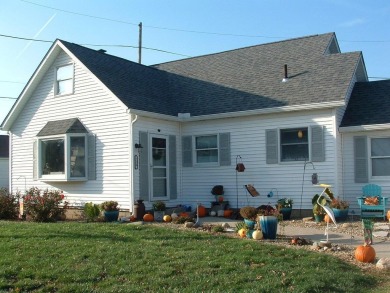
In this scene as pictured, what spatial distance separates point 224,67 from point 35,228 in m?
10.5

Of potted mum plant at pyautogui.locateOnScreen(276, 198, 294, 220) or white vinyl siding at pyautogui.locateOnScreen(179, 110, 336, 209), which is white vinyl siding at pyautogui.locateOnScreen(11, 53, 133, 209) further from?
potted mum plant at pyautogui.locateOnScreen(276, 198, 294, 220)

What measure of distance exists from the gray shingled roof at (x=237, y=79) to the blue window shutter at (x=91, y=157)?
1766mm

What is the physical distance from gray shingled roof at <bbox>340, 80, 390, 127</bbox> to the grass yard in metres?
6.80

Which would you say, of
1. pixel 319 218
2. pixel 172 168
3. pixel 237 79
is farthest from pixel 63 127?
pixel 319 218

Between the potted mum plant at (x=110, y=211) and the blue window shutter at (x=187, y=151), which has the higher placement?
the blue window shutter at (x=187, y=151)

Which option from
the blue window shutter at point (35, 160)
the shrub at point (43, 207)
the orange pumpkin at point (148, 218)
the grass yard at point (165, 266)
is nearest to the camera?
the grass yard at point (165, 266)

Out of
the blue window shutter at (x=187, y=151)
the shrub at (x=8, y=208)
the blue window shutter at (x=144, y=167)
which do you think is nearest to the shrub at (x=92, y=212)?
the blue window shutter at (x=144, y=167)

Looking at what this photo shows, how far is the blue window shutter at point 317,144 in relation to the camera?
46.8 ft

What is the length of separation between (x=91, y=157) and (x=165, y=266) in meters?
8.82

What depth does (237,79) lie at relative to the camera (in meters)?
17.8

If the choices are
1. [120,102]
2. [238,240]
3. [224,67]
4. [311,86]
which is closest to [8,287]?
[238,240]

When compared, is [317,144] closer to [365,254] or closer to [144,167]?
[144,167]

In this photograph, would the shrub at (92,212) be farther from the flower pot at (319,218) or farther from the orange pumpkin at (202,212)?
the flower pot at (319,218)

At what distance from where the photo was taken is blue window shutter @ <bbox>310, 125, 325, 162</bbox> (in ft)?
46.8
